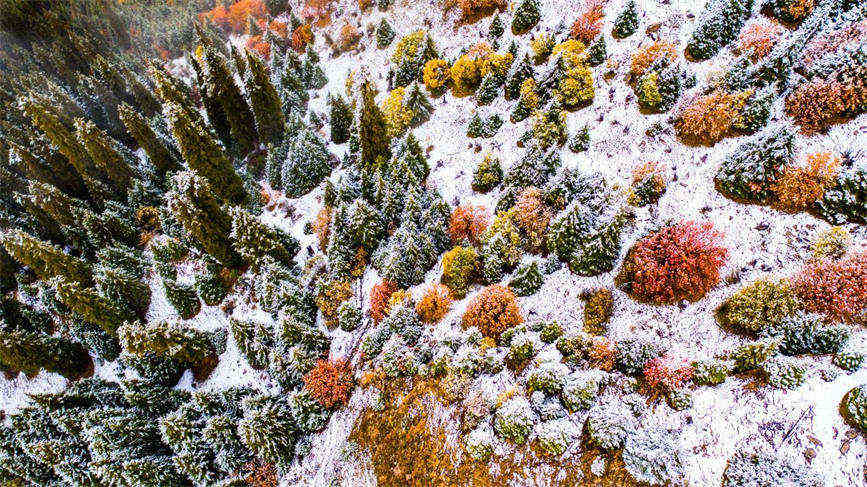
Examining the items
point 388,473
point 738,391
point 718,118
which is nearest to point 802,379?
point 738,391

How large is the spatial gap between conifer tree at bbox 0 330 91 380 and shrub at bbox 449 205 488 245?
37.2 m

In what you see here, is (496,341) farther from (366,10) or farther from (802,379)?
(366,10)

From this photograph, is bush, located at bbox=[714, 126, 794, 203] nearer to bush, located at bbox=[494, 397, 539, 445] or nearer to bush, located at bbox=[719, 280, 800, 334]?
bush, located at bbox=[719, 280, 800, 334]

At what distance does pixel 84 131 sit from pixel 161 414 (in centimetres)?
3466

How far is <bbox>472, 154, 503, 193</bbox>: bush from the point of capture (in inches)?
1133

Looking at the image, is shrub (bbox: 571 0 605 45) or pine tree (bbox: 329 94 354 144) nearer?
shrub (bbox: 571 0 605 45)

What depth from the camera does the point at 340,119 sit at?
137 feet

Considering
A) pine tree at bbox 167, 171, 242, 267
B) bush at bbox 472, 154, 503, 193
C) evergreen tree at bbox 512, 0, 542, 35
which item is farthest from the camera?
evergreen tree at bbox 512, 0, 542, 35

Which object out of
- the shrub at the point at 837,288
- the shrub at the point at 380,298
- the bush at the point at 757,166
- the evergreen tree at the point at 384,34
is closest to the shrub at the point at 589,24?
the bush at the point at 757,166

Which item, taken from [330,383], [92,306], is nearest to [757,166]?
[330,383]

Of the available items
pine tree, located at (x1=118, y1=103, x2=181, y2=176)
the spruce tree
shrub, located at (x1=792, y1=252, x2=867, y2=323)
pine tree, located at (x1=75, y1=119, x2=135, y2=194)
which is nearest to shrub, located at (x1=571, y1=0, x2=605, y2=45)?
shrub, located at (x1=792, y1=252, x2=867, y2=323)

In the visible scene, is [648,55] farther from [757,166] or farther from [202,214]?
[202,214]

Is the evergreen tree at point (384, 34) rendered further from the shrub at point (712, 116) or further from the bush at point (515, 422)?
the bush at point (515, 422)

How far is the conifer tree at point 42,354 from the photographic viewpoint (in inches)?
1260
